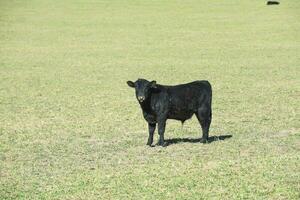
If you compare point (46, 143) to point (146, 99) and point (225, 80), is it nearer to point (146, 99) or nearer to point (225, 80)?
point (146, 99)

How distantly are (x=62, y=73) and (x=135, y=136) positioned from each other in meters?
16.7

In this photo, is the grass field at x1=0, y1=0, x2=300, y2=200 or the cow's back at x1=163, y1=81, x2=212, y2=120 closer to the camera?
the grass field at x1=0, y1=0, x2=300, y2=200

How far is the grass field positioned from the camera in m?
11.6

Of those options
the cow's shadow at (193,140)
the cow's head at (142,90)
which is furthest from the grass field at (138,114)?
the cow's head at (142,90)

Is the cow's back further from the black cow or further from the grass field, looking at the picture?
the grass field

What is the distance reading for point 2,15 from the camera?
64.8 m

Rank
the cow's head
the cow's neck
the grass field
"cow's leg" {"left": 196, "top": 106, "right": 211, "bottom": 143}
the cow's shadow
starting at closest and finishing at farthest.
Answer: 1. the grass field
2. the cow's head
3. the cow's neck
4. "cow's leg" {"left": 196, "top": 106, "right": 211, "bottom": 143}
5. the cow's shadow

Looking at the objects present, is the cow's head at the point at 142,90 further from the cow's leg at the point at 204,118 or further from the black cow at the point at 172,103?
the cow's leg at the point at 204,118

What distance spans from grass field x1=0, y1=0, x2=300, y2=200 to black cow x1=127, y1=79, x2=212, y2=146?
2.14ft

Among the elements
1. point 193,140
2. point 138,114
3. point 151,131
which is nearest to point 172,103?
point 151,131

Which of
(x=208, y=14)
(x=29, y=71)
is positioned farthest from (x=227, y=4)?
(x=29, y=71)

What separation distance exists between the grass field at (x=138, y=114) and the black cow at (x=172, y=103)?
2.14 feet

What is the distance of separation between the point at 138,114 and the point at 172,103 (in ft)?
19.6

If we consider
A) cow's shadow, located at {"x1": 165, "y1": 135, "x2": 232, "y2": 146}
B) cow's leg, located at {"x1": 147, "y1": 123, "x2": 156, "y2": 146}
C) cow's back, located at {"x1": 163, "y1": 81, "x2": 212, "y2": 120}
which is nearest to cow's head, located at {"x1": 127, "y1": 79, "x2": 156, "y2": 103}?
cow's back, located at {"x1": 163, "y1": 81, "x2": 212, "y2": 120}
